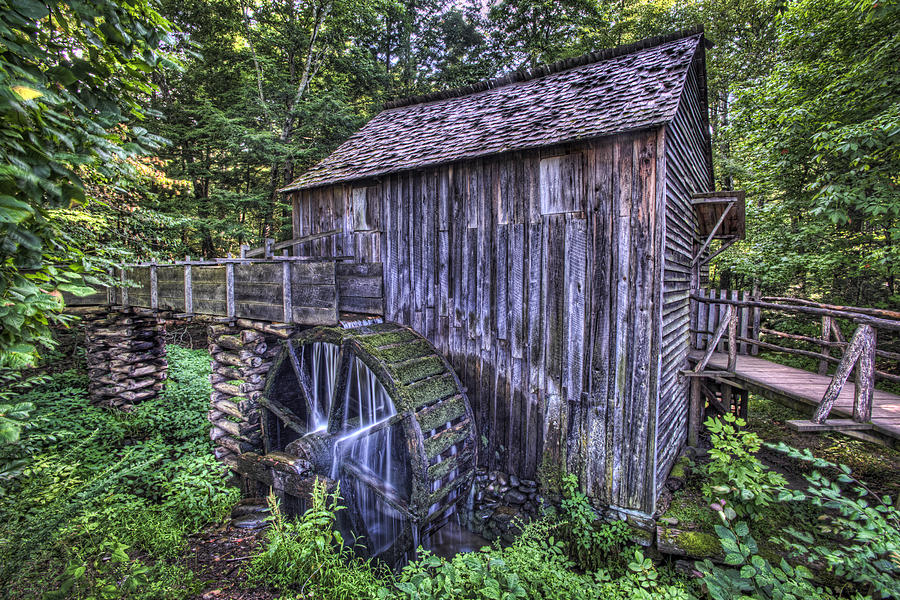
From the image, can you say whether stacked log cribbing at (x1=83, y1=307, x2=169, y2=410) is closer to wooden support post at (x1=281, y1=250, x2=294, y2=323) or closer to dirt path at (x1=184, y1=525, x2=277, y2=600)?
wooden support post at (x1=281, y1=250, x2=294, y2=323)

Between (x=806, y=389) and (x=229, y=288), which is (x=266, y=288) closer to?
(x=229, y=288)

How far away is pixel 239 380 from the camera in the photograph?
18.2 feet

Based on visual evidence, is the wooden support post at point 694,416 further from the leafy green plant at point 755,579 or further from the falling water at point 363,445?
the falling water at point 363,445

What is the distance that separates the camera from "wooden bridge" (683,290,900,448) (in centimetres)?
326

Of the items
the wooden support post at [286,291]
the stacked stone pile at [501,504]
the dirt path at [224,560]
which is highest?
the wooden support post at [286,291]

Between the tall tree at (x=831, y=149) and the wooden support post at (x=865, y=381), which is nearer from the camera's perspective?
Answer: the wooden support post at (x=865, y=381)

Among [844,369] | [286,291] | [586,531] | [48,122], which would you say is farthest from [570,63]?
[586,531]

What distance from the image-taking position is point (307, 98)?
1170 cm

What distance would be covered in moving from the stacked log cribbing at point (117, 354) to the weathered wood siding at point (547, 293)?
19.2 ft

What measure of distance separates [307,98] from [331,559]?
12.7 metres

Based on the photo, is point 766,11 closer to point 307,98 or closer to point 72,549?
point 307,98

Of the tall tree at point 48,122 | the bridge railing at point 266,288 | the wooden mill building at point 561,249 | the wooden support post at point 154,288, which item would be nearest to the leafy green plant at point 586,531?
the wooden mill building at point 561,249

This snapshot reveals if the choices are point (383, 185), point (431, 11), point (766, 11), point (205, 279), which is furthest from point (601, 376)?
point (431, 11)

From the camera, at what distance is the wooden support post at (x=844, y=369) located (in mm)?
3275
